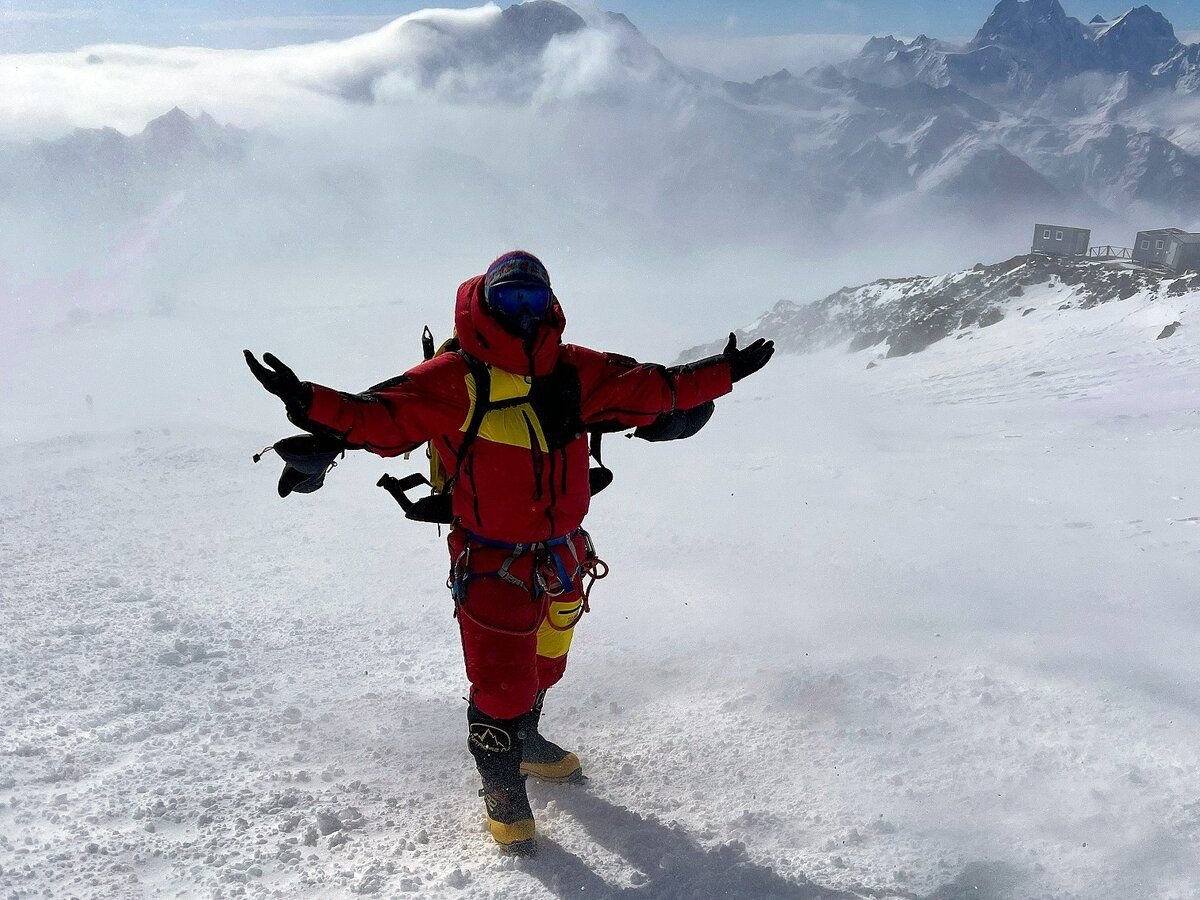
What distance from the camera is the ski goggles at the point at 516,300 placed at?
364 centimetres

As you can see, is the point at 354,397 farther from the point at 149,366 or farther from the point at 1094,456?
the point at 149,366

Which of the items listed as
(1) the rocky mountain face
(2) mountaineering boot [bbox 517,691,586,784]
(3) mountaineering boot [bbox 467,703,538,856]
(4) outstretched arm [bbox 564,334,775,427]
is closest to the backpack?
(4) outstretched arm [bbox 564,334,775,427]

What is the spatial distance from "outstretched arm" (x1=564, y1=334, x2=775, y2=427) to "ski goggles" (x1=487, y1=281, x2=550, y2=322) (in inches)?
15.8

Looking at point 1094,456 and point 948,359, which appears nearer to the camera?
point 1094,456

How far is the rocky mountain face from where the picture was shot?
40.7 m

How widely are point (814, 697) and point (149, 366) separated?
447ft

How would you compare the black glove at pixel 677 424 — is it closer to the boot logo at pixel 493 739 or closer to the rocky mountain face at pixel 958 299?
the boot logo at pixel 493 739

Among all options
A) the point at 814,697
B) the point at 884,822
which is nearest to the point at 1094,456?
the point at 814,697

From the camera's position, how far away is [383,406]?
134 inches

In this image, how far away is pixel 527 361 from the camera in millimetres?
3686

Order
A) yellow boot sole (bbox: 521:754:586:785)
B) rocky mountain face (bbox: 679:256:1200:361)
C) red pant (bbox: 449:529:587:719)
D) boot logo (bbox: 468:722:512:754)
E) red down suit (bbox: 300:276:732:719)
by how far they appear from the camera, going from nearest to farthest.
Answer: red down suit (bbox: 300:276:732:719) < red pant (bbox: 449:529:587:719) < boot logo (bbox: 468:722:512:754) < yellow boot sole (bbox: 521:754:586:785) < rocky mountain face (bbox: 679:256:1200:361)

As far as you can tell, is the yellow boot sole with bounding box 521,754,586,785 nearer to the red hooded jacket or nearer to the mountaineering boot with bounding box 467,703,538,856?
the mountaineering boot with bounding box 467,703,538,856

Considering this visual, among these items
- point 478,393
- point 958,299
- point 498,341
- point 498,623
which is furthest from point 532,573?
point 958,299

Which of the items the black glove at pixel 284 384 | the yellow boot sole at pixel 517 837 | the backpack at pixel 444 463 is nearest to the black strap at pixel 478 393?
the backpack at pixel 444 463
